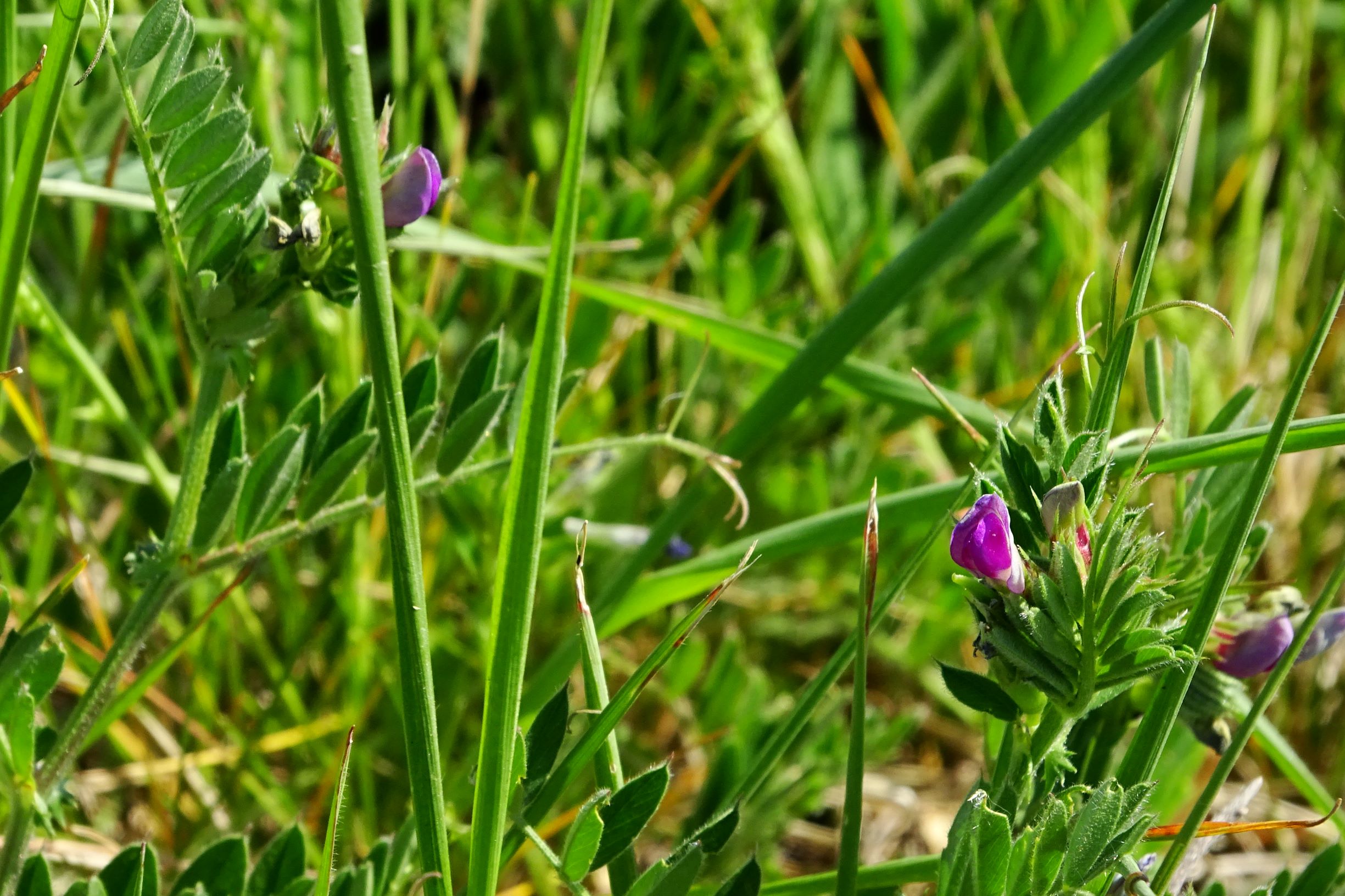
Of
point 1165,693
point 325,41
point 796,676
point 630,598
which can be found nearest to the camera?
point 325,41

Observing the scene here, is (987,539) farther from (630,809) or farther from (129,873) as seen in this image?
(129,873)

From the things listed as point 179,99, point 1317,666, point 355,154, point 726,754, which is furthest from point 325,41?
point 1317,666

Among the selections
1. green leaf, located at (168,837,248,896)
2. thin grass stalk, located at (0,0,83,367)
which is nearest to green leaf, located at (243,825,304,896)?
green leaf, located at (168,837,248,896)

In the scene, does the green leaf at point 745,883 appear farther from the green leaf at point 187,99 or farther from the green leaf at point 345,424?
the green leaf at point 187,99

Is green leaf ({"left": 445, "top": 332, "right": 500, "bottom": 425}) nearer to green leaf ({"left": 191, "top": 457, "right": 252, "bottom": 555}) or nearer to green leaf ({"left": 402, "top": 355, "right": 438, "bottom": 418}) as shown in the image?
green leaf ({"left": 402, "top": 355, "right": 438, "bottom": 418})

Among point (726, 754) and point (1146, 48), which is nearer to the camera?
point (1146, 48)

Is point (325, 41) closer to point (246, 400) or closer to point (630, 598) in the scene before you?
point (630, 598)

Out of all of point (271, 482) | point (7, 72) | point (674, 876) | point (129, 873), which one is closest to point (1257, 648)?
point (674, 876)
